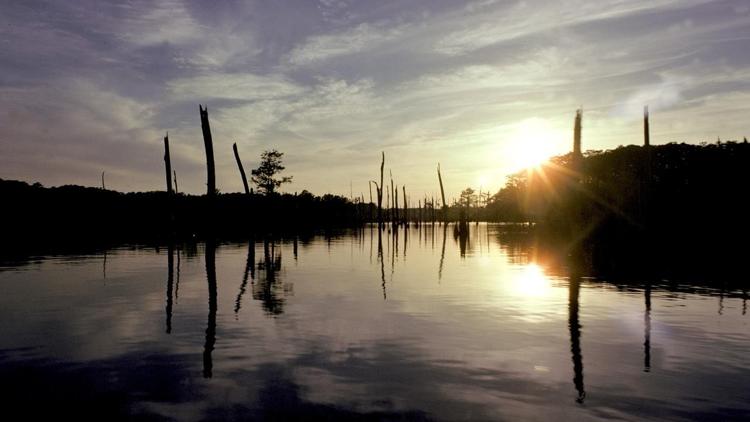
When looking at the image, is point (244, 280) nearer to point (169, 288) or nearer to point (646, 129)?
point (169, 288)

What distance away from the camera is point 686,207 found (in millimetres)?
36844

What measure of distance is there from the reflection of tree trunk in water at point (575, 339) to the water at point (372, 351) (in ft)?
0.13

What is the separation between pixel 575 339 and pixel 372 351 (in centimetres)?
365

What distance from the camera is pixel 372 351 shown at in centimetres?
806

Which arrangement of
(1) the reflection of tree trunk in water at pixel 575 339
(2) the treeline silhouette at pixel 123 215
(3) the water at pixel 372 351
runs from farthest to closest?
(2) the treeline silhouette at pixel 123 215, (1) the reflection of tree trunk in water at pixel 575 339, (3) the water at pixel 372 351

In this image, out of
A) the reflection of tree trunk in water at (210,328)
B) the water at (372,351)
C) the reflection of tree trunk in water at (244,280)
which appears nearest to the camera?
the water at (372,351)

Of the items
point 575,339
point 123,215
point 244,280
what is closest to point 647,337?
point 575,339

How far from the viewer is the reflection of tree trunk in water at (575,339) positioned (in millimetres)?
6342

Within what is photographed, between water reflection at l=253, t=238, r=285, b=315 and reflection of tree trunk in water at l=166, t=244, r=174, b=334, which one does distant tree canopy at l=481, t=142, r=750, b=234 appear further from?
reflection of tree trunk in water at l=166, t=244, r=174, b=334

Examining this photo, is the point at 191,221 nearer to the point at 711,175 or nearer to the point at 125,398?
the point at 711,175

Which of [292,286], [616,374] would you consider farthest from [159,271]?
[616,374]

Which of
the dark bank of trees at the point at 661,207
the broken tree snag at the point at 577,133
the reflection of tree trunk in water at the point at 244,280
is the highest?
the broken tree snag at the point at 577,133

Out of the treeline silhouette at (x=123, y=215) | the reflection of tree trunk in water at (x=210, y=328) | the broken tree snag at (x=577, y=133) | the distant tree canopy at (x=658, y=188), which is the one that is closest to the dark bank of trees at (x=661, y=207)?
the distant tree canopy at (x=658, y=188)

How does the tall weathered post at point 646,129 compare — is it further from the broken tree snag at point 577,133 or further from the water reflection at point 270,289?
the water reflection at point 270,289
